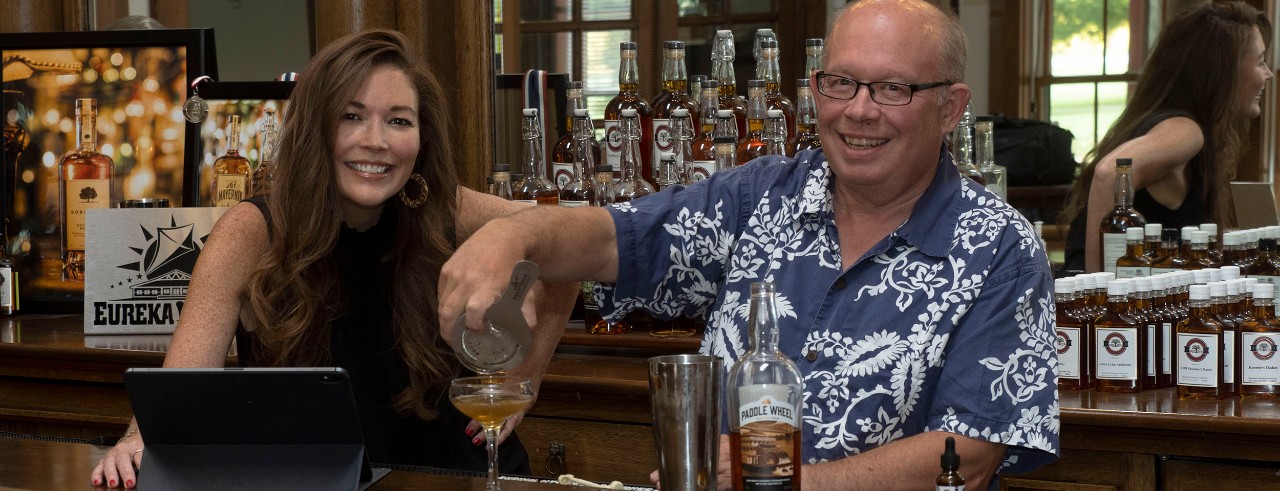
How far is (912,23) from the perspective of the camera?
5.31 feet

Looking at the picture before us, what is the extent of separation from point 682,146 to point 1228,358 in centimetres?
101

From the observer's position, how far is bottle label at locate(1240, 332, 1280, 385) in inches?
80.4

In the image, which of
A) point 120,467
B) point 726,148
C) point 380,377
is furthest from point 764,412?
point 726,148

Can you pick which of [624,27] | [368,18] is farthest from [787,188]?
[368,18]

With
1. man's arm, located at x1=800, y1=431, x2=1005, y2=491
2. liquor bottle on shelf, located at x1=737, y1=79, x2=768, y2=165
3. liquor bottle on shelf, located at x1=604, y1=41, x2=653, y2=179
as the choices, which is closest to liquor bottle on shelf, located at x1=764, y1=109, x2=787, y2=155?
liquor bottle on shelf, located at x1=737, y1=79, x2=768, y2=165

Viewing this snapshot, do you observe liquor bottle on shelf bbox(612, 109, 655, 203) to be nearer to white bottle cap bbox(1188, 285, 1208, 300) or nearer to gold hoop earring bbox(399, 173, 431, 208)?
gold hoop earring bbox(399, 173, 431, 208)

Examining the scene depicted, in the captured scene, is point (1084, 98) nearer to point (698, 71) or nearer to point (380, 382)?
point (698, 71)

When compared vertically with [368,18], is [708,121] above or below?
below

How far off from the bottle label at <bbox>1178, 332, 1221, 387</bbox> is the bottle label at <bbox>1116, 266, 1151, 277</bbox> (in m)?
0.28

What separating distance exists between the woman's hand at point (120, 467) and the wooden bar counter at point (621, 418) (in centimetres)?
84

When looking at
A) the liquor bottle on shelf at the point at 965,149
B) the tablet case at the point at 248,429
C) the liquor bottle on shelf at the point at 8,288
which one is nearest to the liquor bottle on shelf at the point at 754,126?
the liquor bottle on shelf at the point at 965,149

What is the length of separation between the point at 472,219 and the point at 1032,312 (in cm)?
102

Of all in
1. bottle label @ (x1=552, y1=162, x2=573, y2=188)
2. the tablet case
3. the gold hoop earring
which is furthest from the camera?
bottle label @ (x1=552, y1=162, x2=573, y2=188)

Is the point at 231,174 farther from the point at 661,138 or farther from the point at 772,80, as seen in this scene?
the point at 772,80
